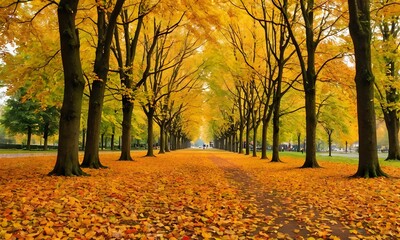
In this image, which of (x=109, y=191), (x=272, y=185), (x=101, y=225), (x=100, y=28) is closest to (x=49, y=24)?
(x=100, y=28)

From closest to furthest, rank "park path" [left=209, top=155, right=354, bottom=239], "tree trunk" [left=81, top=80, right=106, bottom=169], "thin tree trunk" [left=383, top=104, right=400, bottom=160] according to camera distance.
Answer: "park path" [left=209, top=155, right=354, bottom=239] → "tree trunk" [left=81, top=80, right=106, bottom=169] → "thin tree trunk" [left=383, top=104, right=400, bottom=160]

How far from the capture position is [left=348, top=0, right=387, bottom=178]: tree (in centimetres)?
1123

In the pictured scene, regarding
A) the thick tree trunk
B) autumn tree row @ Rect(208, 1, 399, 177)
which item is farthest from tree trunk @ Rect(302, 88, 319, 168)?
the thick tree trunk

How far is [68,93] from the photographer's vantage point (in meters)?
10.6

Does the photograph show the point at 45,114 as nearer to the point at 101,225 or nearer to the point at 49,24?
the point at 49,24

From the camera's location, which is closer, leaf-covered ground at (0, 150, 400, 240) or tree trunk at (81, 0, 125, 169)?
leaf-covered ground at (0, 150, 400, 240)

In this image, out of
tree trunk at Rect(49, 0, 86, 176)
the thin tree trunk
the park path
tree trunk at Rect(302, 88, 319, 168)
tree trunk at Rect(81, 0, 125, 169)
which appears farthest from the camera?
the thin tree trunk

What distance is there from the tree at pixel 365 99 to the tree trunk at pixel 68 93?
31.1ft

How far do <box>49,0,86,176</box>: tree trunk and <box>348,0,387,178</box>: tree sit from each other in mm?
9483

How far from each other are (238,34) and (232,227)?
24.2 m

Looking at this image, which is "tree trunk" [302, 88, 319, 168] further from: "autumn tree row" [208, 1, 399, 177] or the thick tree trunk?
the thick tree trunk

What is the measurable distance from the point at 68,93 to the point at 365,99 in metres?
9.93

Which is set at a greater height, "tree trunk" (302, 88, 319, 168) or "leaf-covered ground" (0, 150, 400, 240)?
"tree trunk" (302, 88, 319, 168)

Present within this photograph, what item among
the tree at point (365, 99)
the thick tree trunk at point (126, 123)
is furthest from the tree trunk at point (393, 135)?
the thick tree trunk at point (126, 123)
